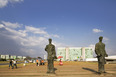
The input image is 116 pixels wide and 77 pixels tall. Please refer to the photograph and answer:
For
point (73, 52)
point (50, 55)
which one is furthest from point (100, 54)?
point (73, 52)

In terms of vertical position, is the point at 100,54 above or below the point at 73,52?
above

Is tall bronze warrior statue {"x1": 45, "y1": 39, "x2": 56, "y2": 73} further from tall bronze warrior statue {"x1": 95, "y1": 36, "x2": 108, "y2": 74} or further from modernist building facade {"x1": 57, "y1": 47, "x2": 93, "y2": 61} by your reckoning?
modernist building facade {"x1": 57, "y1": 47, "x2": 93, "y2": 61}

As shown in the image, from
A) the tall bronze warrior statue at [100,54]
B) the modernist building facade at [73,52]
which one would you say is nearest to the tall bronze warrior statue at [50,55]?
the tall bronze warrior statue at [100,54]

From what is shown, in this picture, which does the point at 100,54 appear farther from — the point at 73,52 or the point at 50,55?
the point at 73,52

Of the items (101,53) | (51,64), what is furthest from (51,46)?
(101,53)

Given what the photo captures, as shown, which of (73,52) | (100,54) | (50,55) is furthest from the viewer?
(73,52)

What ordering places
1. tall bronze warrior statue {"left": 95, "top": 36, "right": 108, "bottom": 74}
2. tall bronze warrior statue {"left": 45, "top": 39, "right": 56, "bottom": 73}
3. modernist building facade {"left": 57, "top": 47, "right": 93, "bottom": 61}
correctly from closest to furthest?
tall bronze warrior statue {"left": 95, "top": 36, "right": 108, "bottom": 74}, tall bronze warrior statue {"left": 45, "top": 39, "right": 56, "bottom": 73}, modernist building facade {"left": 57, "top": 47, "right": 93, "bottom": 61}

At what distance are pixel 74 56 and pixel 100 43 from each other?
109626mm

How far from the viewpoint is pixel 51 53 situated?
9.90m

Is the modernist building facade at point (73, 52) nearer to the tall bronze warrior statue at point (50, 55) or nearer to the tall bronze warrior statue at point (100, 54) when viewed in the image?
the tall bronze warrior statue at point (50, 55)

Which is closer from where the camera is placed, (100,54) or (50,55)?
(100,54)

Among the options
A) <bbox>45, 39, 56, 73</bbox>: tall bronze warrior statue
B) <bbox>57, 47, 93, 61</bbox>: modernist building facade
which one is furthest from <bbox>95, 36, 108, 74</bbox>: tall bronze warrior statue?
<bbox>57, 47, 93, 61</bbox>: modernist building facade

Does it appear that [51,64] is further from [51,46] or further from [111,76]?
[111,76]

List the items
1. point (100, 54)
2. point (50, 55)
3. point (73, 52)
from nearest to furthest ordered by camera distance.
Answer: point (100, 54), point (50, 55), point (73, 52)
